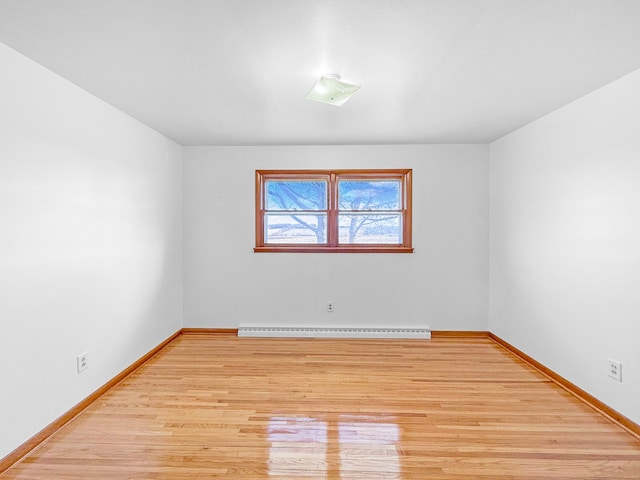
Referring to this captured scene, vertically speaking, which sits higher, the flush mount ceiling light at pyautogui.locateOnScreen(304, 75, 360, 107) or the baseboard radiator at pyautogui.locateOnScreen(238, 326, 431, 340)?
the flush mount ceiling light at pyautogui.locateOnScreen(304, 75, 360, 107)

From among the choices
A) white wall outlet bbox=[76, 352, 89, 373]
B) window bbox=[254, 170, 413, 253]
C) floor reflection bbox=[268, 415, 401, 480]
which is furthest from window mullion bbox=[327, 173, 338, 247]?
white wall outlet bbox=[76, 352, 89, 373]

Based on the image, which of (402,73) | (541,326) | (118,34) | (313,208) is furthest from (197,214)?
(541,326)

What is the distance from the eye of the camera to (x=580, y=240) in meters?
2.76

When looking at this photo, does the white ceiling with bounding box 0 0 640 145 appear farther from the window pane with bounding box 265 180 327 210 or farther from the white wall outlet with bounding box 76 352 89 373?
the white wall outlet with bounding box 76 352 89 373

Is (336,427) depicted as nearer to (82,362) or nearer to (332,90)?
(82,362)

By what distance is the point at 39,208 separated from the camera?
2.17 m

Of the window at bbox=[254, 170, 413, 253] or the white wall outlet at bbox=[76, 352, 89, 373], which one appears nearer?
the white wall outlet at bbox=[76, 352, 89, 373]

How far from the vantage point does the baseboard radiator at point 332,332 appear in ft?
13.8

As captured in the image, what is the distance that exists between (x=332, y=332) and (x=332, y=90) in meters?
2.83

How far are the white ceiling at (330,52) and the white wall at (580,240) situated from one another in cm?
30

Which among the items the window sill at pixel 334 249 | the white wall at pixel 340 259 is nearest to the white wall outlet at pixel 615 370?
the white wall at pixel 340 259

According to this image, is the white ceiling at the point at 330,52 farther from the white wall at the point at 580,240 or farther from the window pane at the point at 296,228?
the window pane at the point at 296,228

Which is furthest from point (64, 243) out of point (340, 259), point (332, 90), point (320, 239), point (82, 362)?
point (340, 259)

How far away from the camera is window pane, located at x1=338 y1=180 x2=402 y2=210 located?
4383 mm
